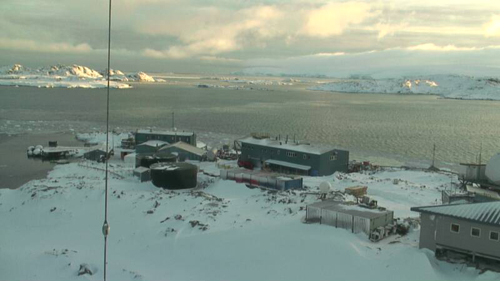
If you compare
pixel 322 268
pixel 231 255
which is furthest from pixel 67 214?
pixel 322 268

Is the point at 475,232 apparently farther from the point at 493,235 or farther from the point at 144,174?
the point at 144,174

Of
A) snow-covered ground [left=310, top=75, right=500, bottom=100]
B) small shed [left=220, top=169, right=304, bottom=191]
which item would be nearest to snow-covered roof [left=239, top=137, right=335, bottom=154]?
small shed [left=220, top=169, right=304, bottom=191]

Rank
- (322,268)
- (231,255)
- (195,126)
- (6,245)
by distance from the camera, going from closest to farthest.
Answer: (322,268)
(231,255)
(6,245)
(195,126)

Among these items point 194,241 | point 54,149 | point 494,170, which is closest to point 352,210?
point 194,241

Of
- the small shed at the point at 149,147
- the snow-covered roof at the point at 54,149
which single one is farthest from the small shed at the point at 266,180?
the snow-covered roof at the point at 54,149

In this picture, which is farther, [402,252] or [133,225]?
[133,225]

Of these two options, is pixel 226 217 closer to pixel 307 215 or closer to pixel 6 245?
pixel 307 215
